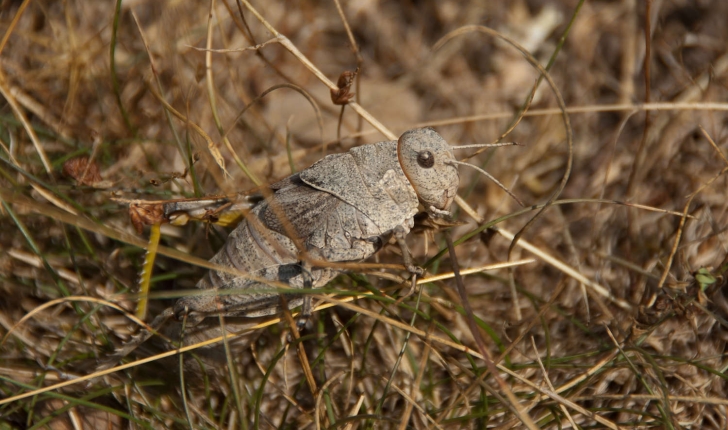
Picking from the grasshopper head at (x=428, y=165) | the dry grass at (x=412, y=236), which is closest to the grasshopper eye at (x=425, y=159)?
the grasshopper head at (x=428, y=165)

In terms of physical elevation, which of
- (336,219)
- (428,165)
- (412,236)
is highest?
(428,165)

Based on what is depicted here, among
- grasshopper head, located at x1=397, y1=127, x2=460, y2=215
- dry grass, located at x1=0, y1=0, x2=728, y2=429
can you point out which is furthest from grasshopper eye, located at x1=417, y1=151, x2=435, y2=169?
dry grass, located at x1=0, y1=0, x2=728, y2=429

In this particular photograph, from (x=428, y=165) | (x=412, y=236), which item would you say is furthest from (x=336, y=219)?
(x=412, y=236)

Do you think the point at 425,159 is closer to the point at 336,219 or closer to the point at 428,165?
the point at 428,165

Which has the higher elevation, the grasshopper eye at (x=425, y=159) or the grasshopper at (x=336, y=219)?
the grasshopper eye at (x=425, y=159)

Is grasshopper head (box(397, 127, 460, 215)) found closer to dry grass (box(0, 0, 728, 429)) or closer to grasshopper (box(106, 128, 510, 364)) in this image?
grasshopper (box(106, 128, 510, 364))

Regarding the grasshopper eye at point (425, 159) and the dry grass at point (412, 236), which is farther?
the dry grass at point (412, 236)

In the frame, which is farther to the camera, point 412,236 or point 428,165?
point 412,236

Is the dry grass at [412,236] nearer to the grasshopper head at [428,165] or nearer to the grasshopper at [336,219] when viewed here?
the grasshopper at [336,219]
